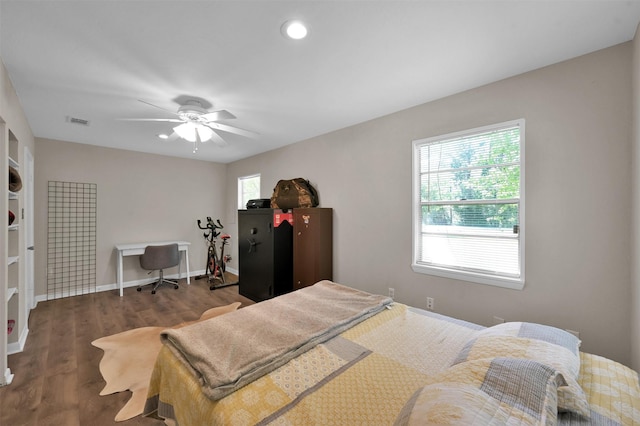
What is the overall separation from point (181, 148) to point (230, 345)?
163 inches

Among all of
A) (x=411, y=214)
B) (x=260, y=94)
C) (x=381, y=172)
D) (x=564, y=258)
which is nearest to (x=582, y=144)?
(x=564, y=258)

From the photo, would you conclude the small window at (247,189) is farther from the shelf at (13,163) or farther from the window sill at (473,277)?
the window sill at (473,277)

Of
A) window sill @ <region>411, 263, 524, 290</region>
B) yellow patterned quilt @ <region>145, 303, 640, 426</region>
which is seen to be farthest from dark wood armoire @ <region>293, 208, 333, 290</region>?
yellow patterned quilt @ <region>145, 303, 640, 426</region>

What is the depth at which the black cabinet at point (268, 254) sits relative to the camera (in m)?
3.65

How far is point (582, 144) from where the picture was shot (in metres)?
1.88

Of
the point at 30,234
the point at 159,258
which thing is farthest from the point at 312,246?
the point at 30,234

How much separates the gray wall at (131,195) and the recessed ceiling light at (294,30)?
439 cm

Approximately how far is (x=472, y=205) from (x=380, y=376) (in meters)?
1.88

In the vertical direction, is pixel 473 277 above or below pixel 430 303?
above

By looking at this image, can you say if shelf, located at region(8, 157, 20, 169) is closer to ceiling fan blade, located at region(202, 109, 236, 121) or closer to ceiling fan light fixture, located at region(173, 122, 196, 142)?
ceiling fan light fixture, located at region(173, 122, 196, 142)

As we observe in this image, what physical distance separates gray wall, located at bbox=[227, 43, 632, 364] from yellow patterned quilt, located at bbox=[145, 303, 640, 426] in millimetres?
790

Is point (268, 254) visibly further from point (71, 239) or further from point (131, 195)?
point (71, 239)

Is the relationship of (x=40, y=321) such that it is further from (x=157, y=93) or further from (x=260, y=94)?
(x=260, y=94)

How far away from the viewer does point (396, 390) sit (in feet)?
3.67
